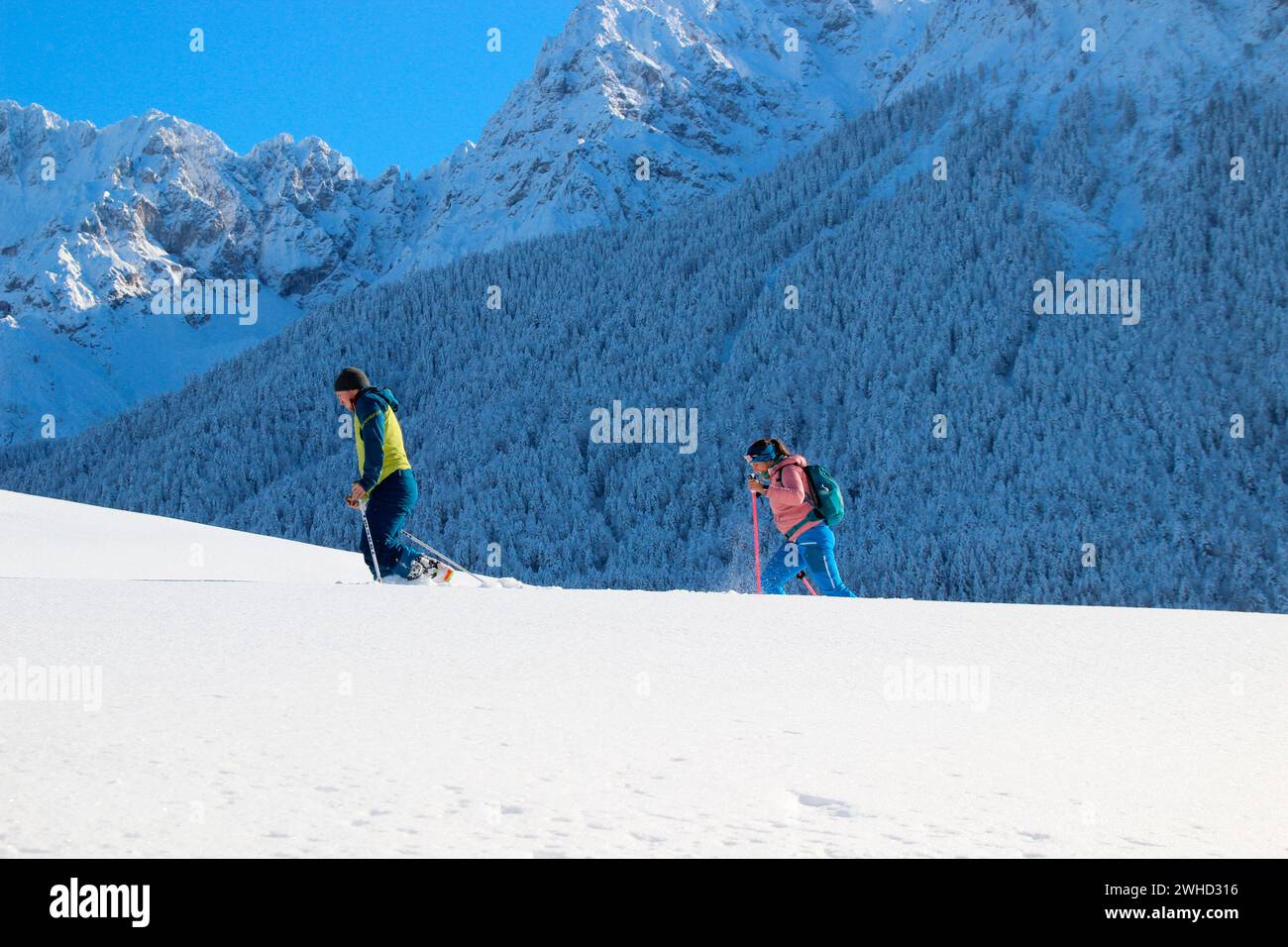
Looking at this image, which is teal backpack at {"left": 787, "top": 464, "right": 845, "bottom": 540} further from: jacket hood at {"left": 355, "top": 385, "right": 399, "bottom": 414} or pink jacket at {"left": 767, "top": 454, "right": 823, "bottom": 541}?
jacket hood at {"left": 355, "top": 385, "right": 399, "bottom": 414}

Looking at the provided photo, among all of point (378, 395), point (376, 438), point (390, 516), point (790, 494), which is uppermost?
point (378, 395)

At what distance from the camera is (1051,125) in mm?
65000

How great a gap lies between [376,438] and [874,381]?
4753 cm

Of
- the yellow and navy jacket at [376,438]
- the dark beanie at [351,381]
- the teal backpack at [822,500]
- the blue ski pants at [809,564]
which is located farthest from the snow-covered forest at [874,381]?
the dark beanie at [351,381]

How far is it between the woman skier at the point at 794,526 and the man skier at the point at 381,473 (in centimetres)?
302

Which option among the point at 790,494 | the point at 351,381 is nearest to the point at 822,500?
the point at 790,494

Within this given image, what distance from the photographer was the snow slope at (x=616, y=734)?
254 centimetres

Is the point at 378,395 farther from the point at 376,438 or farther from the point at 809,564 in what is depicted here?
the point at 809,564

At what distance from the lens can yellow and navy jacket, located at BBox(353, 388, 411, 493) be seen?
799cm

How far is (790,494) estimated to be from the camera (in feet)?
28.8

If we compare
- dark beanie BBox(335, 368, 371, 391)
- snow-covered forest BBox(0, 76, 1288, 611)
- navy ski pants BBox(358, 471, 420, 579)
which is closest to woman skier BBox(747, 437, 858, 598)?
navy ski pants BBox(358, 471, 420, 579)

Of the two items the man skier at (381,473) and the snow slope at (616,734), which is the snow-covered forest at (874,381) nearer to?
the man skier at (381,473)
